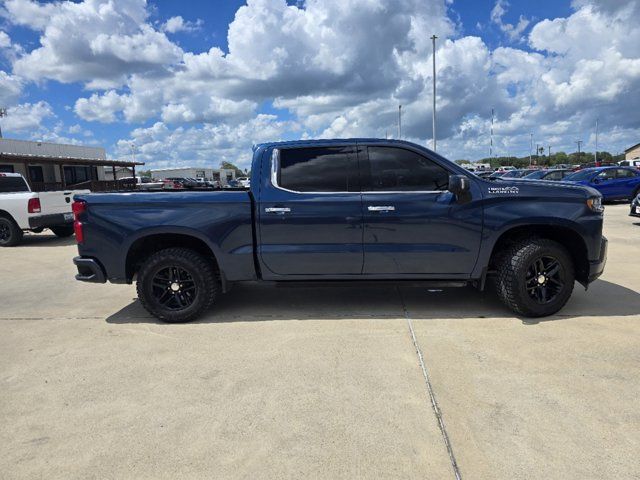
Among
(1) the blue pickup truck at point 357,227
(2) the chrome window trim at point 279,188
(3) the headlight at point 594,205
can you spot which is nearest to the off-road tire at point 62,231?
(1) the blue pickup truck at point 357,227

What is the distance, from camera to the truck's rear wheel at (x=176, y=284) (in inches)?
184

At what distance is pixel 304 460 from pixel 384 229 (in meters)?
2.54

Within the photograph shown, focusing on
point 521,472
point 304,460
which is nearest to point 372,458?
point 304,460

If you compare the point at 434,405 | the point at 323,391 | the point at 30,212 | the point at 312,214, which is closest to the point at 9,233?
the point at 30,212

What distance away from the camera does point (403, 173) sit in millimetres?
4605

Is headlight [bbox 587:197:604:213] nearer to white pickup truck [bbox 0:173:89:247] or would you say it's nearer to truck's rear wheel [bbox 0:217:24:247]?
white pickup truck [bbox 0:173:89:247]

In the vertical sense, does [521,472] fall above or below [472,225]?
below

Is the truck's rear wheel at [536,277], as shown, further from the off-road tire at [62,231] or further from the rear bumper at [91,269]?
the off-road tire at [62,231]

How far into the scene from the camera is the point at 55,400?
3.21 metres

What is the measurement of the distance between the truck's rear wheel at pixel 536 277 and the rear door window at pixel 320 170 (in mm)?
1743

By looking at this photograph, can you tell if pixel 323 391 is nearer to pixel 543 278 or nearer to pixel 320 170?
pixel 320 170

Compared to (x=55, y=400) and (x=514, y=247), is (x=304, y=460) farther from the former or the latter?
(x=514, y=247)

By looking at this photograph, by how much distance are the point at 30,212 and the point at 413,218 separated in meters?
9.46

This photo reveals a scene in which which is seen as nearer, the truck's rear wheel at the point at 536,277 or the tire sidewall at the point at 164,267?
the truck's rear wheel at the point at 536,277
